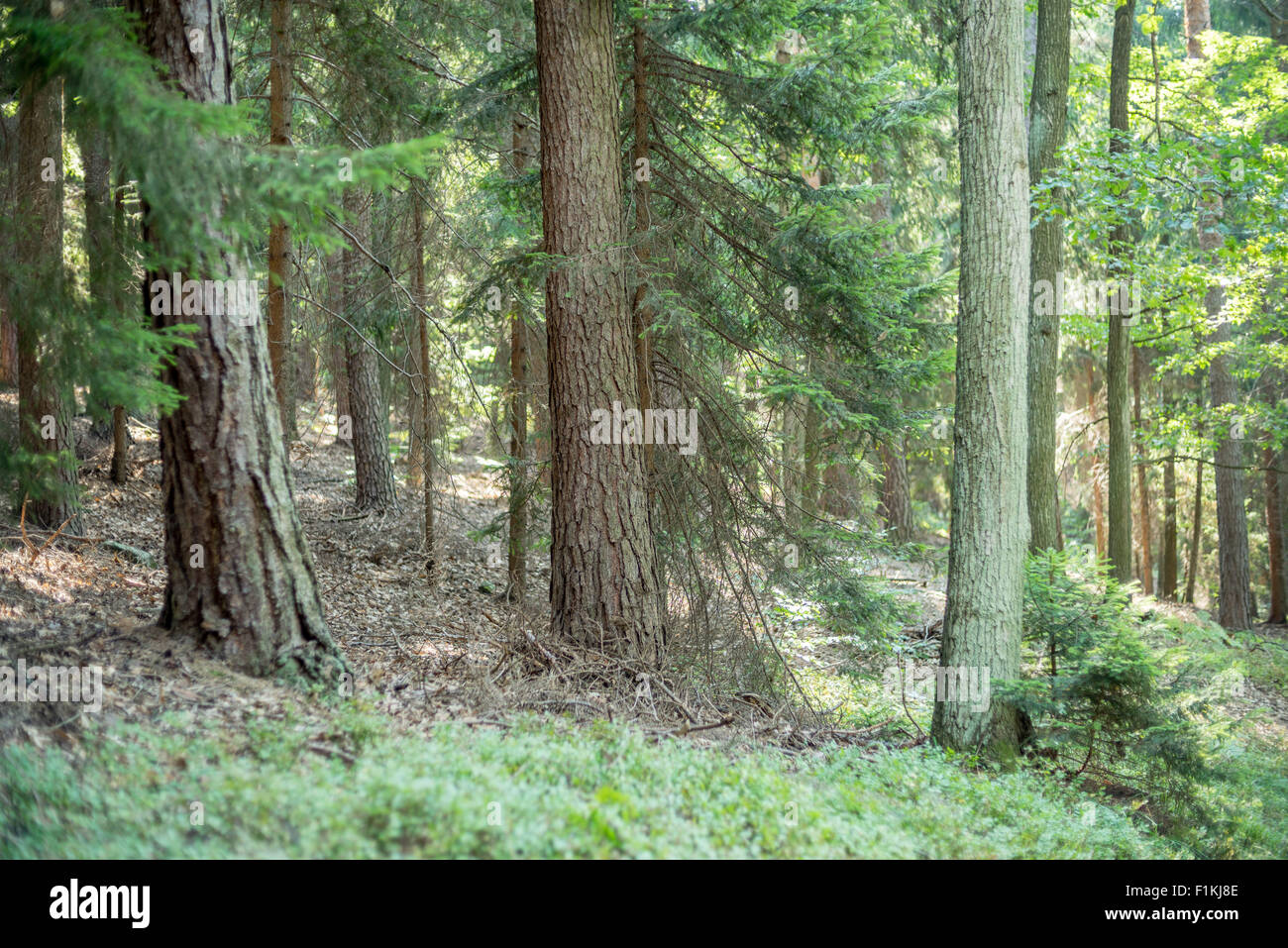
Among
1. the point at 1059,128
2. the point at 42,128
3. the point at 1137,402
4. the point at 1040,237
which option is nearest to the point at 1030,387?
the point at 1040,237

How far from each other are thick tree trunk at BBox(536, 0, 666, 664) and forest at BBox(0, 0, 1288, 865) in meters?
0.04

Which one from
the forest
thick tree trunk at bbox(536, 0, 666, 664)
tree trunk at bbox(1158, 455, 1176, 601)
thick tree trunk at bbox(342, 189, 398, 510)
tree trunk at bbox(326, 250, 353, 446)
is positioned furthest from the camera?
tree trunk at bbox(1158, 455, 1176, 601)

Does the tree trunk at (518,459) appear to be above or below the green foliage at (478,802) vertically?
above

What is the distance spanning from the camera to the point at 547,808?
145 inches

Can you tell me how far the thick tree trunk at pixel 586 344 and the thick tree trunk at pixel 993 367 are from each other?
102 inches

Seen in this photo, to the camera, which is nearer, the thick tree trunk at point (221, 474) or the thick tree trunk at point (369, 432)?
the thick tree trunk at point (221, 474)

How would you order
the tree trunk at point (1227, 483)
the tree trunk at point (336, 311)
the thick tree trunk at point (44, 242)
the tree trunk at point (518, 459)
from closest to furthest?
the thick tree trunk at point (44, 242) → the tree trunk at point (518, 459) → the tree trunk at point (336, 311) → the tree trunk at point (1227, 483)

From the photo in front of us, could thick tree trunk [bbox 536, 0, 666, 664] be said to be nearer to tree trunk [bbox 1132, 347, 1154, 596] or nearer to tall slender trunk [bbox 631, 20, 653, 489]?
tall slender trunk [bbox 631, 20, 653, 489]

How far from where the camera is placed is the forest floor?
3359 mm

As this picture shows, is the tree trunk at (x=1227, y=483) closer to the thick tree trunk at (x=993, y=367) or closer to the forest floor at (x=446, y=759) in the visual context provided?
the forest floor at (x=446, y=759)

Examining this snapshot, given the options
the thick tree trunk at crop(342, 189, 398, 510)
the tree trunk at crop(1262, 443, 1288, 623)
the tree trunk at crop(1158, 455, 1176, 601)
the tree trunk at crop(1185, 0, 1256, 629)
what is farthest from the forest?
the tree trunk at crop(1158, 455, 1176, 601)

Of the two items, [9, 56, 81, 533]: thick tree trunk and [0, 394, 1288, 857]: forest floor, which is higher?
[9, 56, 81, 533]: thick tree trunk

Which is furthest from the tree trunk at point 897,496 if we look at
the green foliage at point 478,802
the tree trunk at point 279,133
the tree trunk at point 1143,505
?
the tree trunk at point 279,133

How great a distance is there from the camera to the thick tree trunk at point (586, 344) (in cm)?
671
